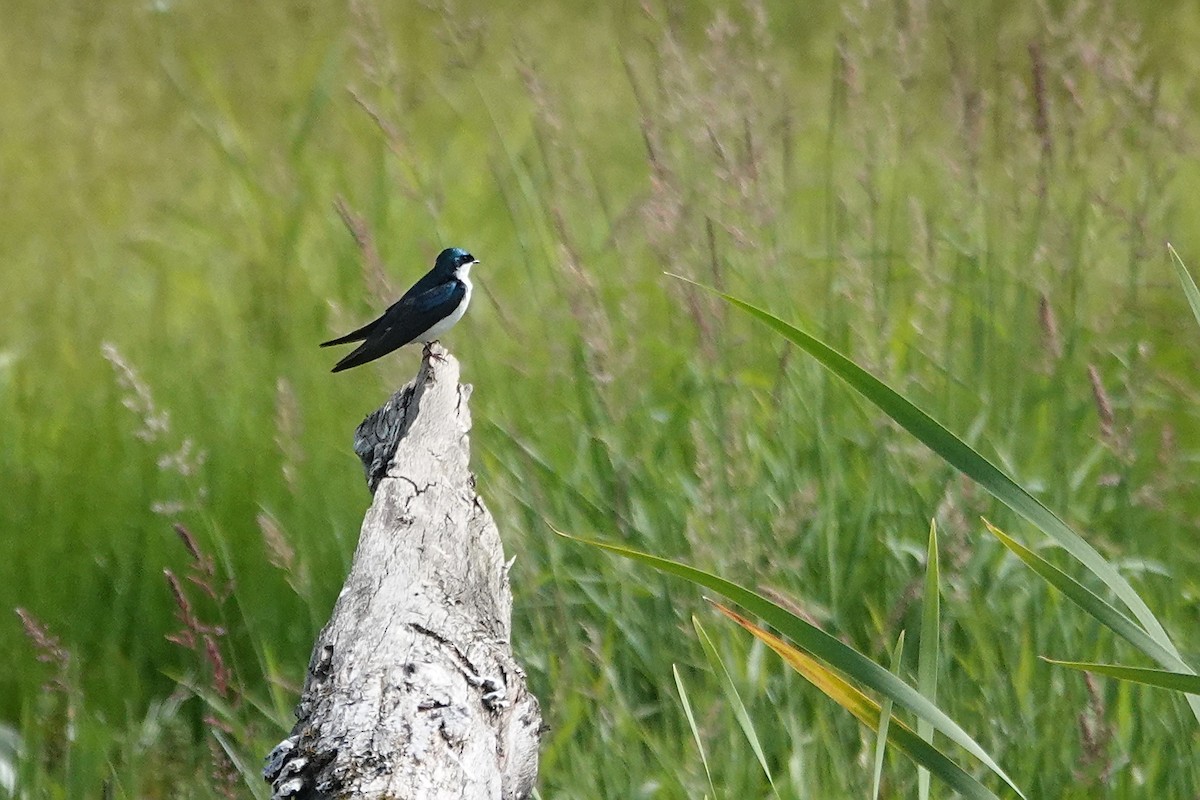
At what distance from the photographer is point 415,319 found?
2.99m

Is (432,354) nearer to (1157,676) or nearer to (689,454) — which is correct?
(689,454)

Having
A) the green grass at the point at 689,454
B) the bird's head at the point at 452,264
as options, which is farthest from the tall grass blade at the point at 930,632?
the bird's head at the point at 452,264

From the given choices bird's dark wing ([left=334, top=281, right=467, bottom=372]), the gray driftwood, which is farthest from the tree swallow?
the gray driftwood

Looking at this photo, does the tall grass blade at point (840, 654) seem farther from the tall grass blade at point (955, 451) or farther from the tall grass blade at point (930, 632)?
the tall grass blade at point (955, 451)

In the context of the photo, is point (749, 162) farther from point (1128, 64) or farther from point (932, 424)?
point (932, 424)

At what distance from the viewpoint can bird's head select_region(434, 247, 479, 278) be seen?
10.5 ft

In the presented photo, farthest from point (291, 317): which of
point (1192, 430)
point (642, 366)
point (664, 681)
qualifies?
point (1192, 430)

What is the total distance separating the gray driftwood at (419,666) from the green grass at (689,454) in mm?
709

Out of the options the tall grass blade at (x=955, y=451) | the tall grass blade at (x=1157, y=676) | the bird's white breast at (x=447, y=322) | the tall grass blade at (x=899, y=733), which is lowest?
the tall grass blade at (x=899, y=733)

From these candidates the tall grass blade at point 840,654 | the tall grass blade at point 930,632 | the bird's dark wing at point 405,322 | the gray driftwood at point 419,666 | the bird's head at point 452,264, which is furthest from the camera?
the bird's head at point 452,264

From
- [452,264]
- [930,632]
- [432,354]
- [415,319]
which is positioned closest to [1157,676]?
[930,632]

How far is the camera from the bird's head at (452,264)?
319 centimetres

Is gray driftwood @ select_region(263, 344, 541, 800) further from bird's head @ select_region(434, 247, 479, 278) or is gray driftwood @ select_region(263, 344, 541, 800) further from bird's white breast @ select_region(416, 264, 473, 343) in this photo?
bird's head @ select_region(434, 247, 479, 278)

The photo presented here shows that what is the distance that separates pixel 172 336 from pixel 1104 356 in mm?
3584
